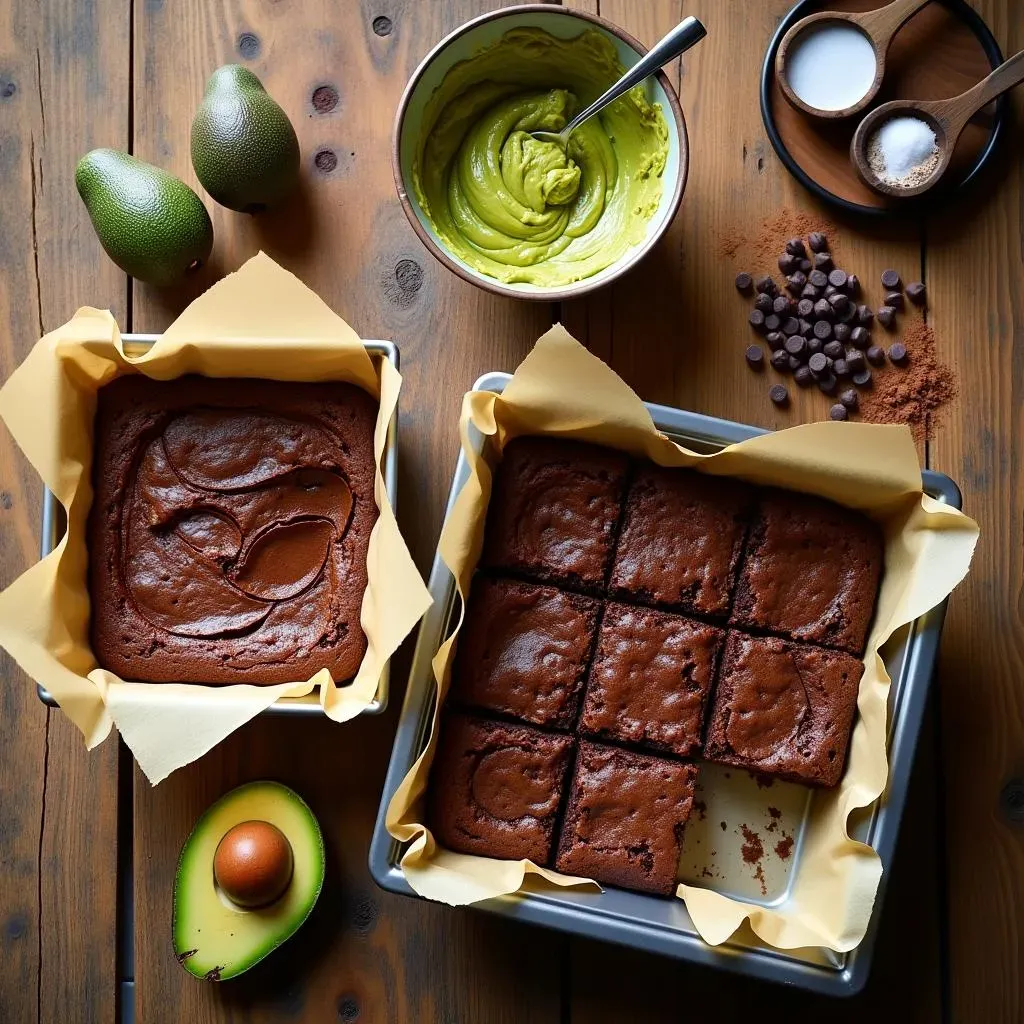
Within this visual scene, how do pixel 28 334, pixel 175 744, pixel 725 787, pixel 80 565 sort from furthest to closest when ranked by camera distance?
pixel 28 334 → pixel 725 787 → pixel 80 565 → pixel 175 744

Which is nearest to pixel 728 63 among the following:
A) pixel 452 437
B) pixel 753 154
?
pixel 753 154

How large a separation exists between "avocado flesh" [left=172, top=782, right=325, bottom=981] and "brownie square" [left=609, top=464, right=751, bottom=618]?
37.5 inches

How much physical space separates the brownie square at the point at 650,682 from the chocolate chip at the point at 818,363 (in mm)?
698

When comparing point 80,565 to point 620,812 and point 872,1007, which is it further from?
point 872,1007

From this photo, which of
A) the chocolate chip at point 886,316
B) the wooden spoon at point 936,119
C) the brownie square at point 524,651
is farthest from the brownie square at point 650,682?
the wooden spoon at point 936,119

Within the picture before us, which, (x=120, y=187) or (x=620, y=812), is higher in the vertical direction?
(x=120, y=187)

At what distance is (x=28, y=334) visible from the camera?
8.11 ft

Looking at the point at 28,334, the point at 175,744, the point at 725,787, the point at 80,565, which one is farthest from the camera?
the point at 28,334

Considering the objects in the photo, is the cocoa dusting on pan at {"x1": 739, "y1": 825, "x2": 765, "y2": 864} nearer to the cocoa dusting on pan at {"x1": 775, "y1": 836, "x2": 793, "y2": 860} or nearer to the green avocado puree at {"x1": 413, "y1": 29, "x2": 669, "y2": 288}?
the cocoa dusting on pan at {"x1": 775, "y1": 836, "x2": 793, "y2": 860}

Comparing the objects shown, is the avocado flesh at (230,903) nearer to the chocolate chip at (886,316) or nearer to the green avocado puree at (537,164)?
the green avocado puree at (537,164)

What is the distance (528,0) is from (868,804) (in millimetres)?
2081

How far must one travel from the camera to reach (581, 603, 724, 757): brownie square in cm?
226

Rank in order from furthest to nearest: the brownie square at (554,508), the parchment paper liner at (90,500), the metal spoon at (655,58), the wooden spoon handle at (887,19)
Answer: the wooden spoon handle at (887,19) < the brownie square at (554,508) < the metal spoon at (655,58) < the parchment paper liner at (90,500)

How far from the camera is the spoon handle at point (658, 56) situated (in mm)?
2123
